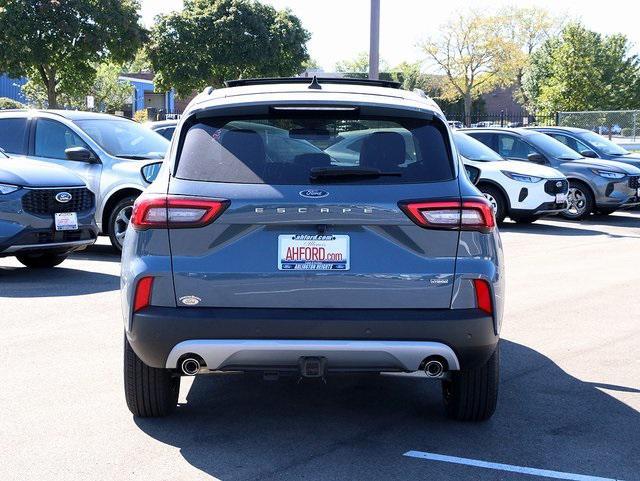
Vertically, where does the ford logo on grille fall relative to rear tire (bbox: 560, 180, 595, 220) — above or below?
above

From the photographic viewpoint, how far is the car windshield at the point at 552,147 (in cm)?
1853

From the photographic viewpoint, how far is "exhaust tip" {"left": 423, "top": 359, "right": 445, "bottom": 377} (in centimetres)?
470

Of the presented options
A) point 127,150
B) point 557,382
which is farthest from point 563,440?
point 127,150

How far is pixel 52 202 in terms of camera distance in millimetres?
10398

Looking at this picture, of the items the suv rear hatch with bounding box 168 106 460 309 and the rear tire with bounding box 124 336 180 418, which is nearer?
the suv rear hatch with bounding box 168 106 460 309

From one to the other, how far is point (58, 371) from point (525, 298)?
4.84m

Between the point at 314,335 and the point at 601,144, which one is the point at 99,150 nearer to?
the point at 314,335

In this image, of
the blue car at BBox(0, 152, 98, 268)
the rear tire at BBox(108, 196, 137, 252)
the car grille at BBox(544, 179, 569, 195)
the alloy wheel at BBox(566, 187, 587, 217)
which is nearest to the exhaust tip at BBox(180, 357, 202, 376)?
the blue car at BBox(0, 152, 98, 268)

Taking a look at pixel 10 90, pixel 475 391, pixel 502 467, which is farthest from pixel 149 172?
pixel 10 90

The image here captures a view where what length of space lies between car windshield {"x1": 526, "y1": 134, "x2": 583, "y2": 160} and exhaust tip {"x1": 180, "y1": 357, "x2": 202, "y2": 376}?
14606mm

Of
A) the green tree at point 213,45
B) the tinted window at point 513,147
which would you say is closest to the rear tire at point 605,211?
the tinted window at point 513,147

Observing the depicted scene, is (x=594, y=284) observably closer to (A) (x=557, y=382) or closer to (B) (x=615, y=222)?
(A) (x=557, y=382)

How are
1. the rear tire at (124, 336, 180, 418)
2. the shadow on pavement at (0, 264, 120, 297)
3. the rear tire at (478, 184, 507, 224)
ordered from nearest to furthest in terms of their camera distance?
the rear tire at (124, 336, 180, 418)
the shadow on pavement at (0, 264, 120, 297)
the rear tire at (478, 184, 507, 224)

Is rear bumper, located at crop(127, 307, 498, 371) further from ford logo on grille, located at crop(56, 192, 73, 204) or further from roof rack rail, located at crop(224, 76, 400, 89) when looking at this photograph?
ford logo on grille, located at crop(56, 192, 73, 204)
